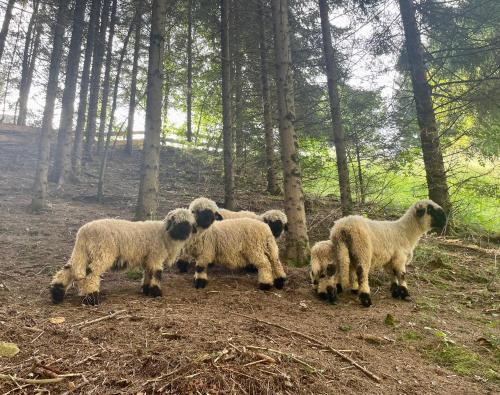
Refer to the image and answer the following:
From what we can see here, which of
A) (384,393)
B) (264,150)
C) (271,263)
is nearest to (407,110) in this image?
(264,150)

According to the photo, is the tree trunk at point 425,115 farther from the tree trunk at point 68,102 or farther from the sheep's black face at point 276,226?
the tree trunk at point 68,102

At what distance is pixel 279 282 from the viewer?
23.8 feet

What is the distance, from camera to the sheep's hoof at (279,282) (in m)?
7.22

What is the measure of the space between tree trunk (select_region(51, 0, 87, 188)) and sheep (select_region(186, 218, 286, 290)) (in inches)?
481

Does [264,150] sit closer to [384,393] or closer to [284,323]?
[284,323]

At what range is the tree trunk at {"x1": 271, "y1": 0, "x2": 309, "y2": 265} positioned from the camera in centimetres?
848

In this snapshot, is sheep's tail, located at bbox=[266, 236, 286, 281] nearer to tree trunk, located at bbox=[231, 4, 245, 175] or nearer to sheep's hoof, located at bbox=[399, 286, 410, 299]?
sheep's hoof, located at bbox=[399, 286, 410, 299]

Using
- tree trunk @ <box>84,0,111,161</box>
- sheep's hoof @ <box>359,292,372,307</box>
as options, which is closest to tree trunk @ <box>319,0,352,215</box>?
sheep's hoof @ <box>359,292,372,307</box>

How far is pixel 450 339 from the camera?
5023 mm

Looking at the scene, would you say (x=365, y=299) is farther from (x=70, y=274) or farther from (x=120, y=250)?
(x=70, y=274)

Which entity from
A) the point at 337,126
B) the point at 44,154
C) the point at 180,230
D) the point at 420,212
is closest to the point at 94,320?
the point at 180,230

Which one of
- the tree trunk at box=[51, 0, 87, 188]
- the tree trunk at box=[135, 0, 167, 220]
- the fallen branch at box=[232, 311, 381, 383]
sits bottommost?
the fallen branch at box=[232, 311, 381, 383]

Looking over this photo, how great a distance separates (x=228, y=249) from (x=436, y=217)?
14.0ft

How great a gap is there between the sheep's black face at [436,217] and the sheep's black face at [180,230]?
4867mm
